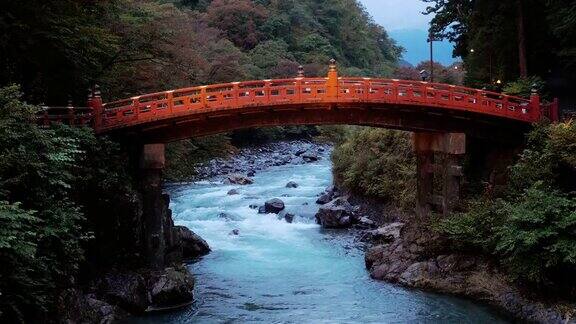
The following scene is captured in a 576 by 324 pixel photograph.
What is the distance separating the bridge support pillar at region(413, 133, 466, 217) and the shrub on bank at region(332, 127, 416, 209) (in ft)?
9.65

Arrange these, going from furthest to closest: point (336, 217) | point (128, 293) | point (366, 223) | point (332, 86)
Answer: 1. point (336, 217)
2. point (366, 223)
3. point (332, 86)
4. point (128, 293)

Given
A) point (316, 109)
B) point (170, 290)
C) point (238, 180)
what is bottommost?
point (170, 290)

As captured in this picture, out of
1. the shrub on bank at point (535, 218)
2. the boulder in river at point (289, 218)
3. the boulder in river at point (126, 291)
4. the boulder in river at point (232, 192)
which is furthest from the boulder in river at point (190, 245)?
the boulder in river at point (232, 192)

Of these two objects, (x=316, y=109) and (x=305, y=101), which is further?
(x=316, y=109)

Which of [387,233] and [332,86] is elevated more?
[332,86]

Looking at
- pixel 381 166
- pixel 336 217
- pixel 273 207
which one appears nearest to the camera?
pixel 336 217

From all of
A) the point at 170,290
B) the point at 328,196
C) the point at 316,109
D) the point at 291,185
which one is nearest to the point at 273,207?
the point at 328,196

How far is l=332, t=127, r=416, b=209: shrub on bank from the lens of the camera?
33.6 metres

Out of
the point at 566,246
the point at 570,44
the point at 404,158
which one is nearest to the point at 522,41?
the point at 570,44

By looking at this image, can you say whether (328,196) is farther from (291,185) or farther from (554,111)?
(554,111)

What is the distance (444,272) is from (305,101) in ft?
29.3

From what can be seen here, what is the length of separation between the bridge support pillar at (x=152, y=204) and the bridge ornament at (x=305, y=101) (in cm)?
158

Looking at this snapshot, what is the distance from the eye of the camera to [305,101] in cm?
2372

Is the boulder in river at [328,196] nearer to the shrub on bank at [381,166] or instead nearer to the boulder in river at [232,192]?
the shrub on bank at [381,166]
